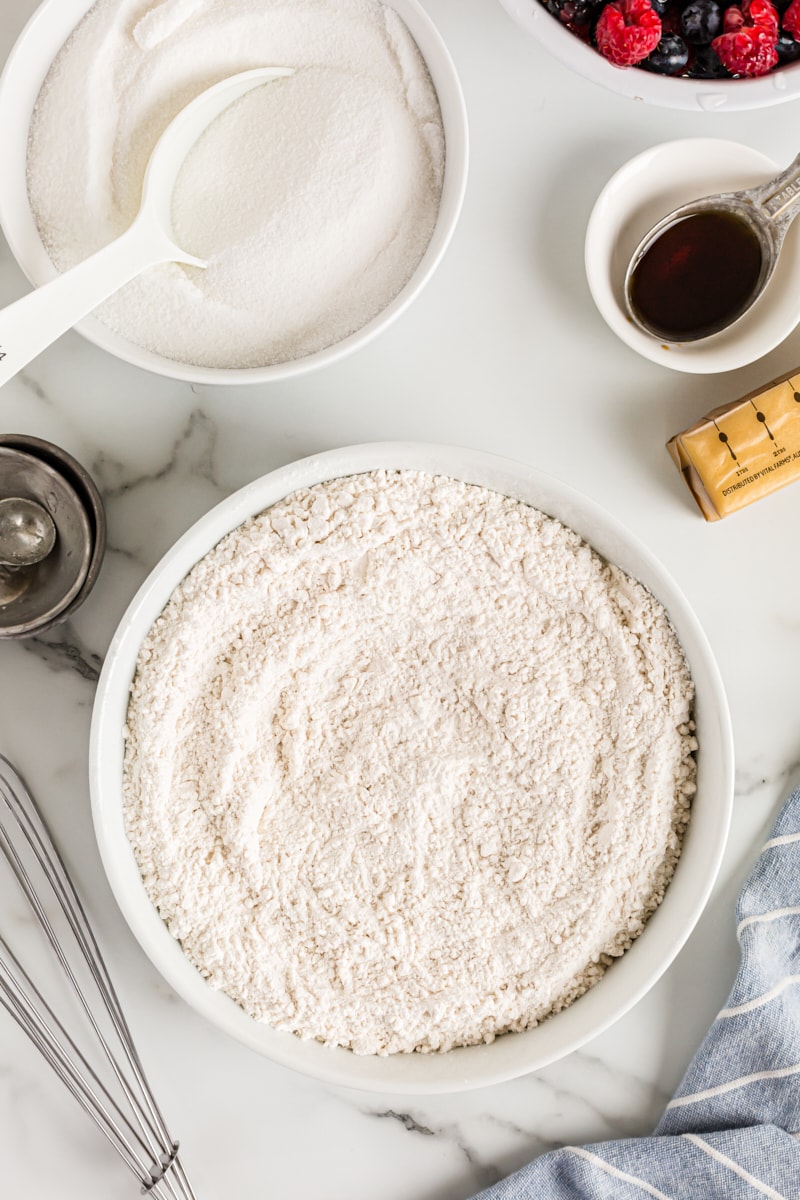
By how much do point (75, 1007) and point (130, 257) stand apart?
70 cm

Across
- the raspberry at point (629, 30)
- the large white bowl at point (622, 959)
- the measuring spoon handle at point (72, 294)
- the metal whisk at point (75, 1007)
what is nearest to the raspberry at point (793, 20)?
the raspberry at point (629, 30)

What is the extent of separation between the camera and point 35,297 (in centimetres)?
73

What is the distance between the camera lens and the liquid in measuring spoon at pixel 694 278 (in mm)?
836

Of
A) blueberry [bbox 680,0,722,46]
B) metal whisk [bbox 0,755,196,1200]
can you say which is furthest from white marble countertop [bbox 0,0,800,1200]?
blueberry [bbox 680,0,722,46]

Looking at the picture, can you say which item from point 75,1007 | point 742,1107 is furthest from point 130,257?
point 742,1107

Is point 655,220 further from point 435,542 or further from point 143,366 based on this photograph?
point 143,366

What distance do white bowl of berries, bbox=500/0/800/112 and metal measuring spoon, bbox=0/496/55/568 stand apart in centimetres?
58

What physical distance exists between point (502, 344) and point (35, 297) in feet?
1.36

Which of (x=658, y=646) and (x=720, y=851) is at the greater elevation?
(x=658, y=646)

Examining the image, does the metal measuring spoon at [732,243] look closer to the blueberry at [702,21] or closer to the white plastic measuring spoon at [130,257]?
the blueberry at [702,21]

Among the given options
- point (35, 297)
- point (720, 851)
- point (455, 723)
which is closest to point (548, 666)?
point (455, 723)

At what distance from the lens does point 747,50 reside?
715 millimetres

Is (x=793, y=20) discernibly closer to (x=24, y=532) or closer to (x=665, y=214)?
(x=665, y=214)

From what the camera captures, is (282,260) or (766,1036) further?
(766,1036)
